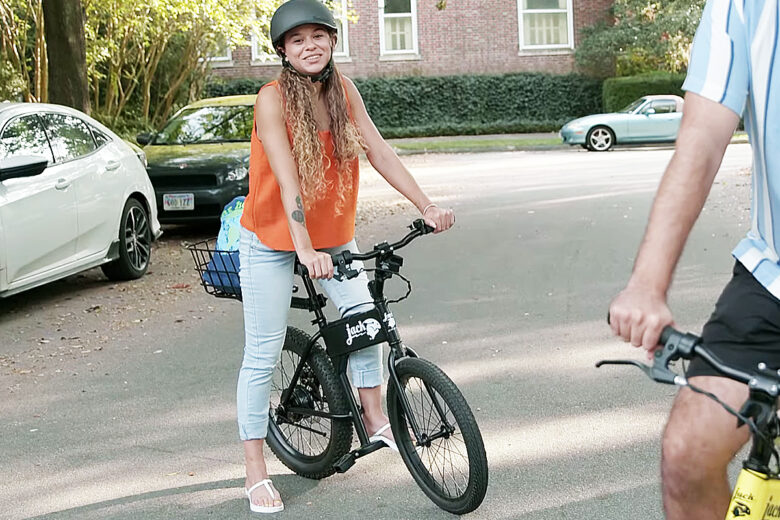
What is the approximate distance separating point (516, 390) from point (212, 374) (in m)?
1.95

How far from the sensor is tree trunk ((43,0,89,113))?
14.8m

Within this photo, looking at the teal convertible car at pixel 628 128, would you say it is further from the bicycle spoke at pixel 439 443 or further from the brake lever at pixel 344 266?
the brake lever at pixel 344 266

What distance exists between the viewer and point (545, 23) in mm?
37625

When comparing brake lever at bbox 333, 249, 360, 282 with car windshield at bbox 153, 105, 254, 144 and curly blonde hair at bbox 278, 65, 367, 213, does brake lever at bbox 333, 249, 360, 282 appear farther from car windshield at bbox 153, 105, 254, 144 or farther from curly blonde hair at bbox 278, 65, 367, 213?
car windshield at bbox 153, 105, 254, 144

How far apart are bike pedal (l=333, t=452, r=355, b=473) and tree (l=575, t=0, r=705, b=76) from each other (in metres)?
31.1

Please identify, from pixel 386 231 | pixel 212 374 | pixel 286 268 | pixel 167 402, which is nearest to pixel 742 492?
pixel 286 268

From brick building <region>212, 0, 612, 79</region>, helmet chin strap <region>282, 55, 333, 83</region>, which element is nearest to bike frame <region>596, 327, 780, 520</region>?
helmet chin strap <region>282, 55, 333, 83</region>

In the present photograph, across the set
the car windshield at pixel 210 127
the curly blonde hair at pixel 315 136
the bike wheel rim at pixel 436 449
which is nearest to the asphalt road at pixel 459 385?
the bike wheel rim at pixel 436 449

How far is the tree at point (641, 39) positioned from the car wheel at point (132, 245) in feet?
85.5

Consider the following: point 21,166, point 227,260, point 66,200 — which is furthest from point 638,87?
point 227,260

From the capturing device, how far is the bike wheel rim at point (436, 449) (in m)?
4.39

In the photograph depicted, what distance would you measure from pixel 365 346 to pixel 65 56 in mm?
11340

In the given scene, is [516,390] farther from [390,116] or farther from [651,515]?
[390,116]

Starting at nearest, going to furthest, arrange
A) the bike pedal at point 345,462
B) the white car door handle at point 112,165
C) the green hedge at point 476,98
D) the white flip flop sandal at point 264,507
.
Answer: the white flip flop sandal at point 264,507, the bike pedal at point 345,462, the white car door handle at point 112,165, the green hedge at point 476,98
